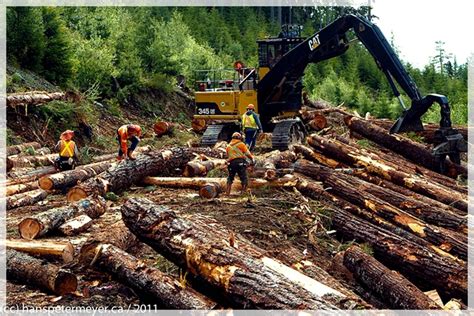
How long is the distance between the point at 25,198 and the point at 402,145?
990 centimetres

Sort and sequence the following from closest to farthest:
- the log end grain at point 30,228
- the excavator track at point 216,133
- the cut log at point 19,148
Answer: the log end grain at point 30,228 → the cut log at point 19,148 → the excavator track at point 216,133

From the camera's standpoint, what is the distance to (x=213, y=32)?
4731 centimetres

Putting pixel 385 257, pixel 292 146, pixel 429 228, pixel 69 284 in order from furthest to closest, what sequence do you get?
pixel 292 146, pixel 429 228, pixel 385 257, pixel 69 284

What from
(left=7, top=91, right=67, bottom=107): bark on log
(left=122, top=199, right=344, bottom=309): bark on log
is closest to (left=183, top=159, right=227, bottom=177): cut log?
(left=122, top=199, right=344, bottom=309): bark on log

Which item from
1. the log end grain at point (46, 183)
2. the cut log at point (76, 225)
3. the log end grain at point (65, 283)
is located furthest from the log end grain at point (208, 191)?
the log end grain at point (65, 283)

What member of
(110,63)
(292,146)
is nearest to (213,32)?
(110,63)

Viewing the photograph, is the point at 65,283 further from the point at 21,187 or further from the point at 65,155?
the point at 65,155

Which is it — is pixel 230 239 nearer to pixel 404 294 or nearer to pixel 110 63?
pixel 404 294

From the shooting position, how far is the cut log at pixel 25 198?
36.1 feet

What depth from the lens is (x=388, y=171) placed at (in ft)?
43.0

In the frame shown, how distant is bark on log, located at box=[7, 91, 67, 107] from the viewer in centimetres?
1577

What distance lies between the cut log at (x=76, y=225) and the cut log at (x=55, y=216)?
11 cm

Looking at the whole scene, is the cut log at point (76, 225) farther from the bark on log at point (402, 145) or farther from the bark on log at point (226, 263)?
the bark on log at point (402, 145)

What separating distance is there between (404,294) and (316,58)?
10912mm
